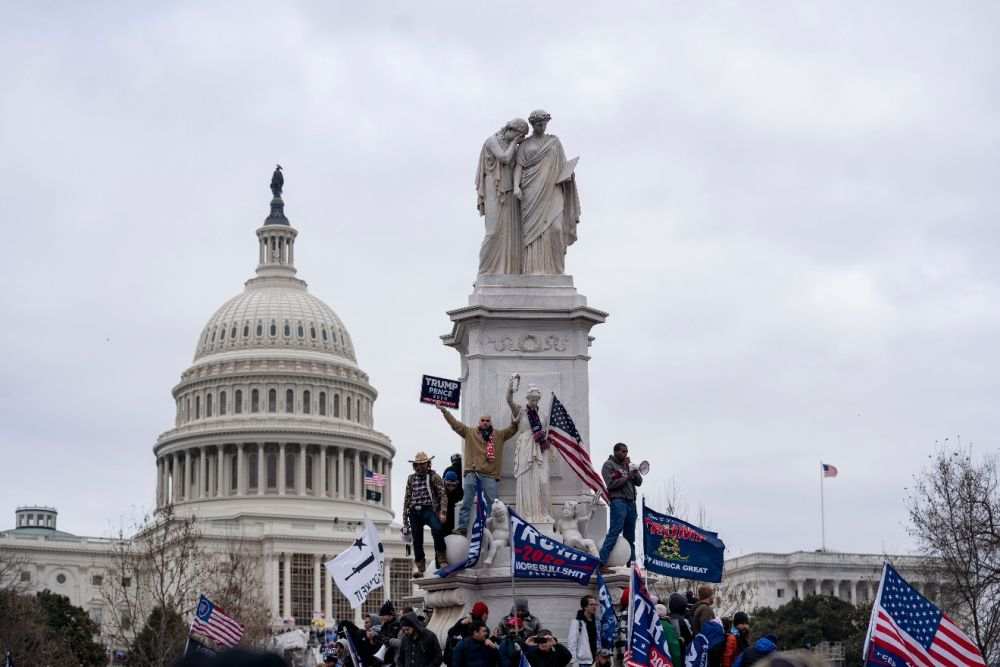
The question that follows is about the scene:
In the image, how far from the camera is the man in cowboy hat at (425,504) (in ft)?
78.0

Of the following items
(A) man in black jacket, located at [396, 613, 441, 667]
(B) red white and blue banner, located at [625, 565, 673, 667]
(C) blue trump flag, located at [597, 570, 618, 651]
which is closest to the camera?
(B) red white and blue banner, located at [625, 565, 673, 667]

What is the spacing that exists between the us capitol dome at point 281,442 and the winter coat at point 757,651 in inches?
5279

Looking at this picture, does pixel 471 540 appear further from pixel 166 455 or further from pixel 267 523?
pixel 166 455

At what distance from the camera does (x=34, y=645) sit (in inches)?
3027

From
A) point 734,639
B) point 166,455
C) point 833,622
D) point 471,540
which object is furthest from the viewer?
point 166,455

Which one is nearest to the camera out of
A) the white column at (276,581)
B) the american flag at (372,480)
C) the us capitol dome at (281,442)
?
the american flag at (372,480)

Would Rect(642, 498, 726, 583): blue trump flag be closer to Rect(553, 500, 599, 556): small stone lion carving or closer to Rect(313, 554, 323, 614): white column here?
Rect(553, 500, 599, 556): small stone lion carving

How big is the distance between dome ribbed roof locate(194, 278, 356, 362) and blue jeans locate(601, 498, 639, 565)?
470 ft

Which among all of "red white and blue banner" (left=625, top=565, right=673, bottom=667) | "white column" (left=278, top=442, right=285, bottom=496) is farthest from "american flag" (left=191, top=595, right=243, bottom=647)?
"white column" (left=278, top=442, right=285, bottom=496)

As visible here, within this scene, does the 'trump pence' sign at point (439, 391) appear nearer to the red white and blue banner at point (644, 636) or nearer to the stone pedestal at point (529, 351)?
the stone pedestal at point (529, 351)

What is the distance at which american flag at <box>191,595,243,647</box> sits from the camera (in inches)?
928

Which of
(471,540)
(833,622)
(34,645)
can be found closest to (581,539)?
(471,540)

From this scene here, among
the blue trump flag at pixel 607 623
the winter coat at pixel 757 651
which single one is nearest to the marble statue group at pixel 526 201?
the blue trump flag at pixel 607 623

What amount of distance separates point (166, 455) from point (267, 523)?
17500 millimetres
